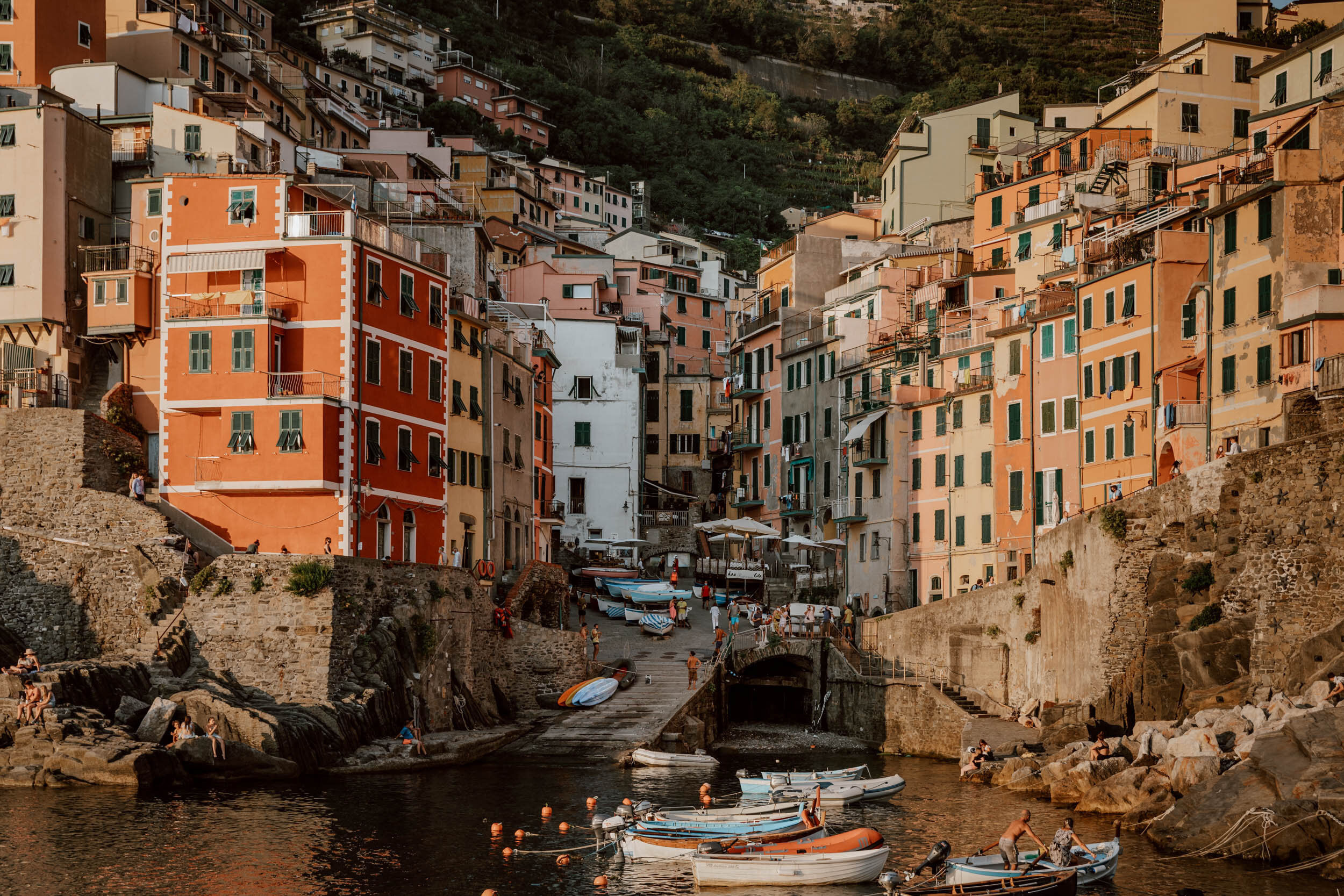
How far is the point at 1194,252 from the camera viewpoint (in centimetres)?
5656

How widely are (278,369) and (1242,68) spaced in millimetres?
48127

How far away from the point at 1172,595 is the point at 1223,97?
112 ft

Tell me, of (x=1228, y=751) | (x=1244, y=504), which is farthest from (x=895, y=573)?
(x=1228, y=751)

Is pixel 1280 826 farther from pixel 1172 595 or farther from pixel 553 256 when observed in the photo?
pixel 553 256

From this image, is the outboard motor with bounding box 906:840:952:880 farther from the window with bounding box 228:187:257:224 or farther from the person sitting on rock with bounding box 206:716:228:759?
the window with bounding box 228:187:257:224

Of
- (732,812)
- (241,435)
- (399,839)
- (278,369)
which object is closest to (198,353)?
(278,369)

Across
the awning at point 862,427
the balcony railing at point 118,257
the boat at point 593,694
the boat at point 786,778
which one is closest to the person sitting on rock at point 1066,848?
the boat at point 786,778

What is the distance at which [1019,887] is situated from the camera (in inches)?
1341

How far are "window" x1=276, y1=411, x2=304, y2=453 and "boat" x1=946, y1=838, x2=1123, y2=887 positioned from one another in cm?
2863

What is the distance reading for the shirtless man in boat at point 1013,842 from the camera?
34.9 meters

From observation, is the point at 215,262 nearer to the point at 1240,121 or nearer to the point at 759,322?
the point at 759,322

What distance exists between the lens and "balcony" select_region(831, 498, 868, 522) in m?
78.6

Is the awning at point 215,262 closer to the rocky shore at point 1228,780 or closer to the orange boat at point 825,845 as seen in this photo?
the orange boat at point 825,845

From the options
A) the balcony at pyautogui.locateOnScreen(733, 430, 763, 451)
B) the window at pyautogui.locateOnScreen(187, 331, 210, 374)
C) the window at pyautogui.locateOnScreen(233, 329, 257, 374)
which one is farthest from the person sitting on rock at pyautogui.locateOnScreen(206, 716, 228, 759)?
the balcony at pyautogui.locateOnScreen(733, 430, 763, 451)
